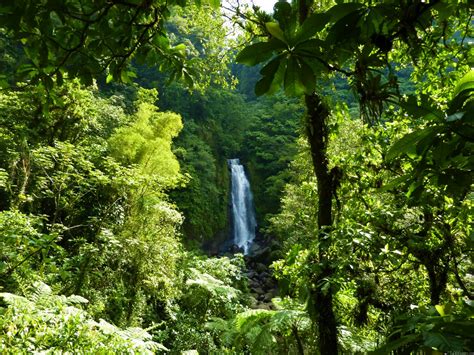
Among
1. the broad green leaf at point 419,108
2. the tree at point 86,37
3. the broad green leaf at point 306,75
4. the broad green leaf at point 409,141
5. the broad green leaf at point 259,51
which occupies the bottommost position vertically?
the broad green leaf at point 409,141

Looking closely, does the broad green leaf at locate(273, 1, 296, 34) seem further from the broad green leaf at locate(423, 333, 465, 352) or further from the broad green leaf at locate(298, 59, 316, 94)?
the broad green leaf at locate(423, 333, 465, 352)

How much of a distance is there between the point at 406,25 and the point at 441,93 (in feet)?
8.15

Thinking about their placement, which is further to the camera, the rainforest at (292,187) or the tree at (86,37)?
the tree at (86,37)

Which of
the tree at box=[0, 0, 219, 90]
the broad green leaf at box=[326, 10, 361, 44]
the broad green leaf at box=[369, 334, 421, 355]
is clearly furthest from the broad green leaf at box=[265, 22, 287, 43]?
the broad green leaf at box=[369, 334, 421, 355]

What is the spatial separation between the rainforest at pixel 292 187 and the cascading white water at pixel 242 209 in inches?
255

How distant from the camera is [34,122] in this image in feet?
18.6

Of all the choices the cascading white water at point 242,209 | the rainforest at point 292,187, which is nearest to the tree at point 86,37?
the rainforest at point 292,187

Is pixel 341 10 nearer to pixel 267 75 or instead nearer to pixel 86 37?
pixel 267 75

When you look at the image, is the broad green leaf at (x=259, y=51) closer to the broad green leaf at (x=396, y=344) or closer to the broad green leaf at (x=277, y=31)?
the broad green leaf at (x=277, y=31)

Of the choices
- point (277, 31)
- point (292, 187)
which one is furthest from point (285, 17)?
point (292, 187)

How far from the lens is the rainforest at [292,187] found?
722 millimetres

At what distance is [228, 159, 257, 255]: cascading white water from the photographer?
16.7 meters

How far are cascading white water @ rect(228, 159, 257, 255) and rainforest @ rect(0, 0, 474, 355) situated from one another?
6481mm

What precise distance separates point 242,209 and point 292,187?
7269mm
